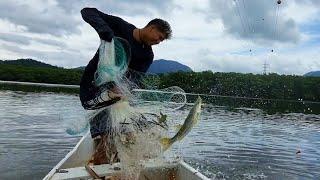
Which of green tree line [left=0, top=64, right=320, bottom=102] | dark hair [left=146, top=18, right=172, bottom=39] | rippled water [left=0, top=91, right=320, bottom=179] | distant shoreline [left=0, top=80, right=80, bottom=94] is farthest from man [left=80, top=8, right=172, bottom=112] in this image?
green tree line [left=0, top=64, right=320, bottom=102]

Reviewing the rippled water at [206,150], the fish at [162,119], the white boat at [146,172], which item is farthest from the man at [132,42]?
the white boat at [146,172]

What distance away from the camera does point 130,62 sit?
7227mm

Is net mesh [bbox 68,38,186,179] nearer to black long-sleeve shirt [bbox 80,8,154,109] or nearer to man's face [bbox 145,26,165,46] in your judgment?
black long-sleeve shirt [bbox 80,8,154,109]

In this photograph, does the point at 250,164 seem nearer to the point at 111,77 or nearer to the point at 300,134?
the point at 111,77

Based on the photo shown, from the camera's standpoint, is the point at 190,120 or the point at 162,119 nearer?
the point at 190,120

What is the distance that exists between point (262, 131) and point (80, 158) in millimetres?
22455

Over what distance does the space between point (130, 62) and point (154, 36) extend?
0.63m

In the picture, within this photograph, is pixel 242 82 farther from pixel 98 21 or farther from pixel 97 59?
pixel 98 21

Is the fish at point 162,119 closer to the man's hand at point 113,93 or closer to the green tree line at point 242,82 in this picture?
the man's hand at point 113,93

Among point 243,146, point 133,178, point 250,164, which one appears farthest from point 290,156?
point 133,178

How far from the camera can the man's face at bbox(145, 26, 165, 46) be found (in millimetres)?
6812

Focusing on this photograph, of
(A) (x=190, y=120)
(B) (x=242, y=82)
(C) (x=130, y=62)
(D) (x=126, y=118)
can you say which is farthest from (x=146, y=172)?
(B) (x=242, y=82)

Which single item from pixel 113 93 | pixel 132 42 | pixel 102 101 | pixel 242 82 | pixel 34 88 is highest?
pixel 242 82

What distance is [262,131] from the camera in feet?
102
